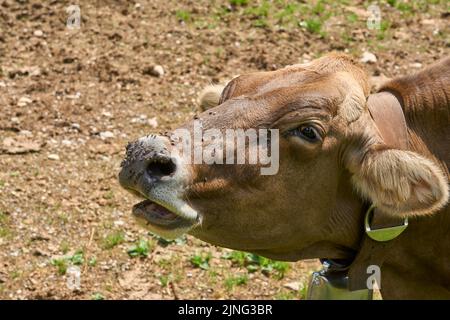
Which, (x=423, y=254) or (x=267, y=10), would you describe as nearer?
(x=423, y=254)

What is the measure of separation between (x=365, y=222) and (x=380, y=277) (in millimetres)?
607

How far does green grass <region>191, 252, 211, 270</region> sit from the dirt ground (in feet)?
0.04

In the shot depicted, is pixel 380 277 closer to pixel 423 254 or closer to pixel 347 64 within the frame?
pixel 423 254

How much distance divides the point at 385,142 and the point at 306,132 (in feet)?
1.91

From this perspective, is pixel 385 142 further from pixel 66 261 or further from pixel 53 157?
pixel 53 157

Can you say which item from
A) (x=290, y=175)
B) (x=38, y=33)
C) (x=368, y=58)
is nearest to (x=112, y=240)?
(x=290, y=175)

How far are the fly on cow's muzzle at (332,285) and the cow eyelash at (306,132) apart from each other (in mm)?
1087

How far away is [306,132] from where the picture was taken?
5.06 metres

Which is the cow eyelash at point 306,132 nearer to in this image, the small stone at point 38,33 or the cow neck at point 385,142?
the cow neck at point 385,142

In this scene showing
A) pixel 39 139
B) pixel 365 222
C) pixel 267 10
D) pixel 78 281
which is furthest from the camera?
pixel 267 10

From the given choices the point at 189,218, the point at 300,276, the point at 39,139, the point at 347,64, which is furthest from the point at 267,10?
the point at 189,218

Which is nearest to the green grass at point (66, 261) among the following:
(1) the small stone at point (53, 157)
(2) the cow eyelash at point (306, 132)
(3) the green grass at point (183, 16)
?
(1) the small stone at point (53, 157)

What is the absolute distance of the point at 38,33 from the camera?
32.8ft
